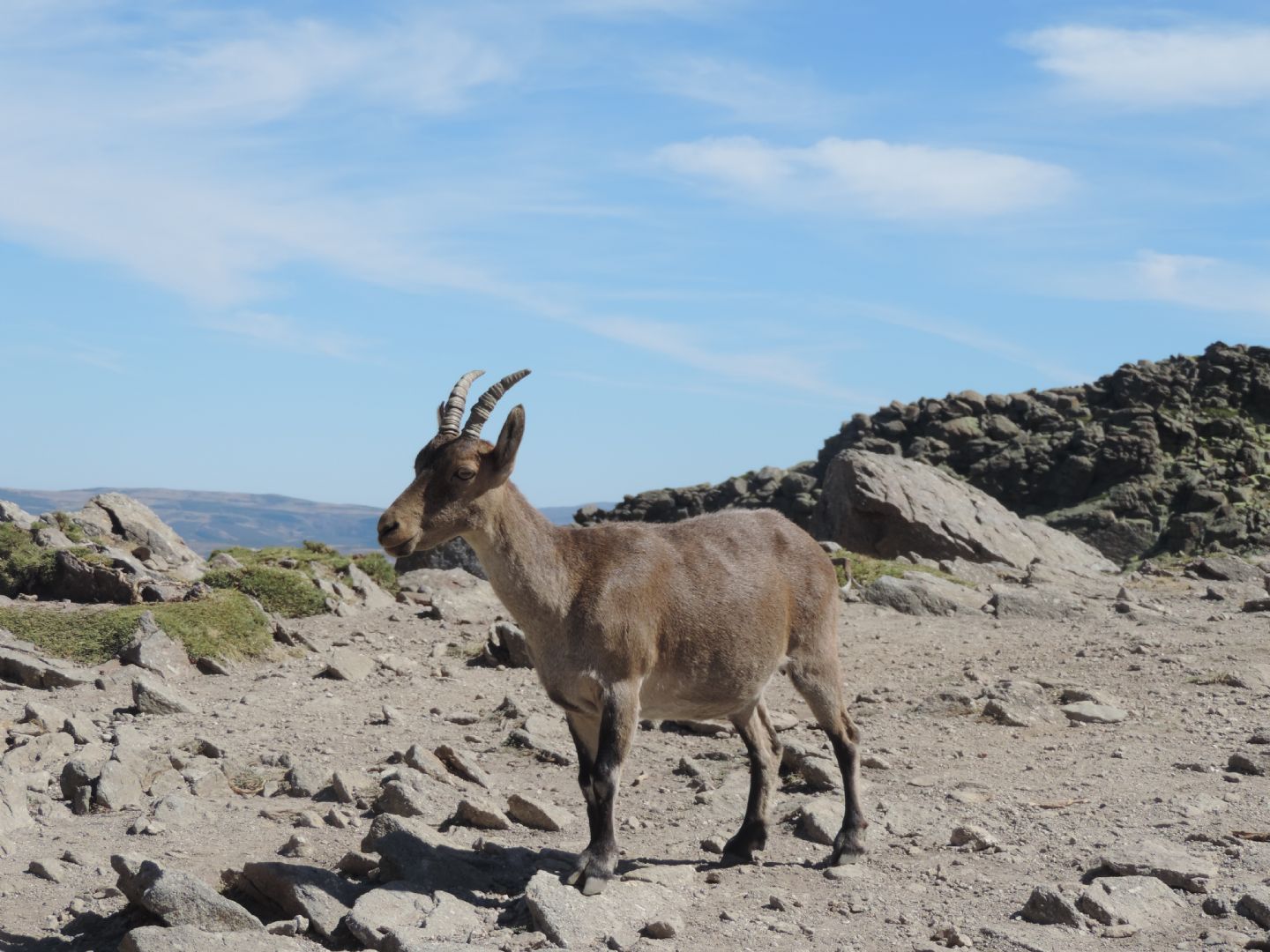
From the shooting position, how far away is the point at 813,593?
10.5 metres

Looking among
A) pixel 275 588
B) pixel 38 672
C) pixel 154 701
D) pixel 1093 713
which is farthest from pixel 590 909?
pixel 275 588

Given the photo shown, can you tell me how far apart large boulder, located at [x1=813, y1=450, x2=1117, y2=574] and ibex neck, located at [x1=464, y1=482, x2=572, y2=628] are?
2359cm

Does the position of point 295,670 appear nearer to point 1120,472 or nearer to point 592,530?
point 592,530

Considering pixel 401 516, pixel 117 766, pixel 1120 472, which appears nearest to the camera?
pixel 401 516

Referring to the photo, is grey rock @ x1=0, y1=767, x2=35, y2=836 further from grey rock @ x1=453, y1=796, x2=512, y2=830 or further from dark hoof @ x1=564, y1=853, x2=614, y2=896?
dark hoof @ x1=564, y1=853, x2=614, y2=896

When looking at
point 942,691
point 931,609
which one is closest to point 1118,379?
point 931,609

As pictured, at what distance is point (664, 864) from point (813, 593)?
7.92ft

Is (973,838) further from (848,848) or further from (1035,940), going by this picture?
(1035,940)

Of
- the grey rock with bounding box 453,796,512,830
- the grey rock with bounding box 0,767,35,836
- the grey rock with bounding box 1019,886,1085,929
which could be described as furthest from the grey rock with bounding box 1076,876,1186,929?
the grey rock with bounding box 0,767,35,836

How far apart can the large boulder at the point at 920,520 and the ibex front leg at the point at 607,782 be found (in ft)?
77.6

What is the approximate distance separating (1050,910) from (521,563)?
13.9ft

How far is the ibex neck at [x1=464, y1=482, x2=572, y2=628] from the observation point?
9.30 m

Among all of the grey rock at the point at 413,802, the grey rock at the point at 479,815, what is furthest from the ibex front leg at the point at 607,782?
the grey rock at the point at 413,802

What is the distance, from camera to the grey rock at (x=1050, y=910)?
8.40 meters
